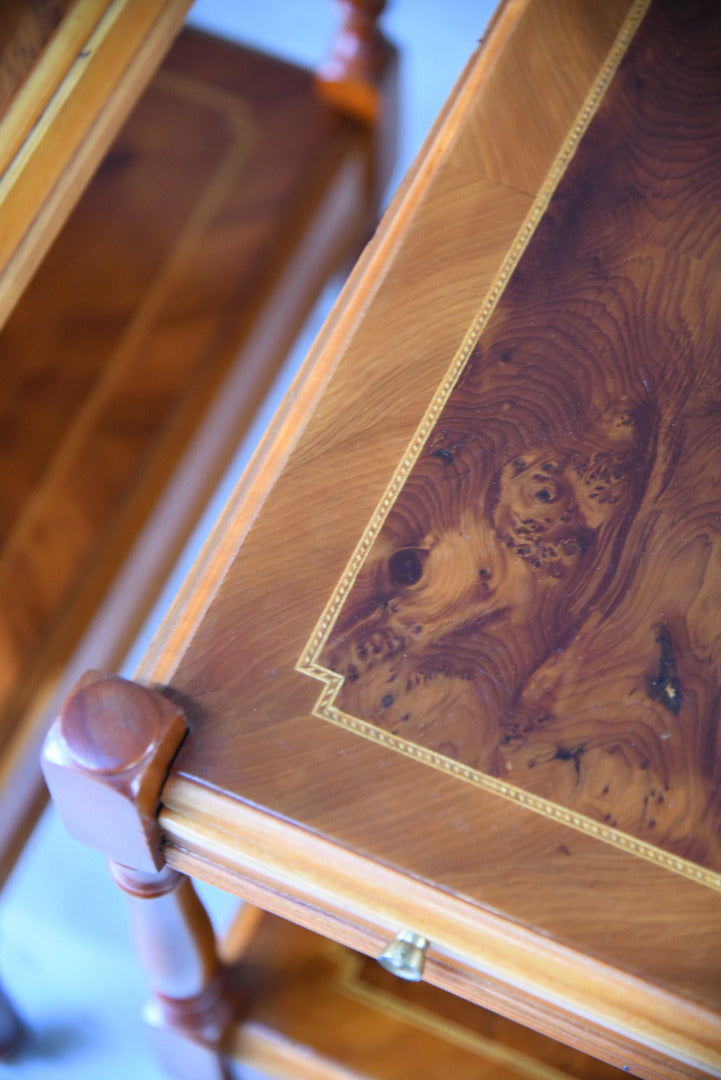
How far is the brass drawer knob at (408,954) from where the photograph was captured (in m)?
0.58

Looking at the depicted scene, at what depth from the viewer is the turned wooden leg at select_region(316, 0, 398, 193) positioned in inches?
52.8

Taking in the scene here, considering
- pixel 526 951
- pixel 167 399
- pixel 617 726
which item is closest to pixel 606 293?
pixel 617 726

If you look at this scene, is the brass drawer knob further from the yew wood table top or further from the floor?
the floor

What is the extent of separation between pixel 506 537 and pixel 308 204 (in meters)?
0.81

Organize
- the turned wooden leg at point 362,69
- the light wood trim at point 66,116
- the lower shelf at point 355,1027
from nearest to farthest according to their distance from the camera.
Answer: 1. the light wood trim at point 66,116
2. the lower shelf at point 355,1027
3. the turned wooden leg at point 362,69

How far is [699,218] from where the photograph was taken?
783 millimetres

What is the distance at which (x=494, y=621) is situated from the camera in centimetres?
65

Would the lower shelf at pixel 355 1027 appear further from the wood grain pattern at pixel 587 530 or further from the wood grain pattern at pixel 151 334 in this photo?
the wood grain pattern at pixel 587 530

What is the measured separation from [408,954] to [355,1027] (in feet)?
1.54

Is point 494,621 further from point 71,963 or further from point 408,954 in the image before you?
point 71,963

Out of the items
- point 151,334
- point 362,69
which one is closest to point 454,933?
point 151,334

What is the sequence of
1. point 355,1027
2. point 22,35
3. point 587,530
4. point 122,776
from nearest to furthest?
point 122,776, point 587,530, point 22,35, point 355,1027

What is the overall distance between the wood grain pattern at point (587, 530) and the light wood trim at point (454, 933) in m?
0.08

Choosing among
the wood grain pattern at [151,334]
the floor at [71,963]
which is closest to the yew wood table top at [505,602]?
the wood grain pattern at [151,334]
